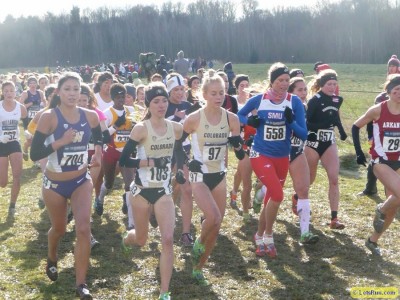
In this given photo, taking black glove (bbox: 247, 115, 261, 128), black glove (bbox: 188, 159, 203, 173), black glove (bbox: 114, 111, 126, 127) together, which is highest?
black glove (bbox: 247, 115, 261, 128)

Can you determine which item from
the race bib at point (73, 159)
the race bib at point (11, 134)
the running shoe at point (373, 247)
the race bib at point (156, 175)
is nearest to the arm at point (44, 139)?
the race bib at point (73, 159)

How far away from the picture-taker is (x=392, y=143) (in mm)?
6391

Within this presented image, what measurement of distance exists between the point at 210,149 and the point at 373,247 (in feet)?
8.14

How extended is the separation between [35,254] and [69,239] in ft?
2.13

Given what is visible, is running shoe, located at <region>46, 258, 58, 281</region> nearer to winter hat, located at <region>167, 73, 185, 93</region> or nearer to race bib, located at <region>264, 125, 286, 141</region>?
race bib, located at <region>264, 125, 286, 141</region>

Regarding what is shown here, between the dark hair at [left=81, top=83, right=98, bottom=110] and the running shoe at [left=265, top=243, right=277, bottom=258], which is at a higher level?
the dark hair at [left=81, top=83, right=98, bottom=110]

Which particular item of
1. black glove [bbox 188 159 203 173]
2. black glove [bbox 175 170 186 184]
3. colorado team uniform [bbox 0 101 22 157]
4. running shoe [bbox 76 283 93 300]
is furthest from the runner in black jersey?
colorado team uniform [bbox 0 101 22 157]

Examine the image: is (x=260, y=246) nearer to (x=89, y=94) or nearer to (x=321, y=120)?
(x=321, y=120)

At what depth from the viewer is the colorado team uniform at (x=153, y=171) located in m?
5.35

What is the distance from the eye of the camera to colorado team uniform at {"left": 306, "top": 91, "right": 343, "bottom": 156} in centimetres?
752

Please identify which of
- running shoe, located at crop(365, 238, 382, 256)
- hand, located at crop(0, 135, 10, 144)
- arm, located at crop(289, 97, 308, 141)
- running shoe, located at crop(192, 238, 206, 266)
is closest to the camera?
running shoe, located at crop(192, 238, 206, 266)

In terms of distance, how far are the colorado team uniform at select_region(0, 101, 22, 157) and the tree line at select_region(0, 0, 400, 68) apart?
71942 millimetres

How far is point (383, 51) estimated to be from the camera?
256 feet

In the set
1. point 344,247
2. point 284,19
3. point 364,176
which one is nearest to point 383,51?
point 284,19
